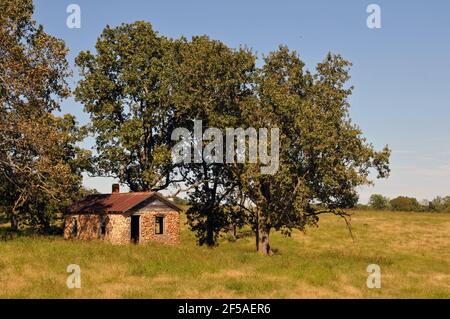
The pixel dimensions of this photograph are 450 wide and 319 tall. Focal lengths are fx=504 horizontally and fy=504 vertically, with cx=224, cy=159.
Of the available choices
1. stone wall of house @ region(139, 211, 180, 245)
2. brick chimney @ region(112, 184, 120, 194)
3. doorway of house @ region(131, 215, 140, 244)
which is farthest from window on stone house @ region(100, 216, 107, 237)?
brick chimney @ region(112, 184, 120, 194)

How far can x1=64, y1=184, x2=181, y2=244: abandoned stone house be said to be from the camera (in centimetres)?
4278

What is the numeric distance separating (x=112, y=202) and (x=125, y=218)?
12.2ft

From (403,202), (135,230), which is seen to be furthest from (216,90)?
(403,202)

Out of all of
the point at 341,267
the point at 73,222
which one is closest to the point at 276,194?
the point at 341,267

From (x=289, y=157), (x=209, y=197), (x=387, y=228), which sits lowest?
(x=387, y=228)

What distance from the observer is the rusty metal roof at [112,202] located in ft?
141

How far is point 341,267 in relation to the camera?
90.1 feet

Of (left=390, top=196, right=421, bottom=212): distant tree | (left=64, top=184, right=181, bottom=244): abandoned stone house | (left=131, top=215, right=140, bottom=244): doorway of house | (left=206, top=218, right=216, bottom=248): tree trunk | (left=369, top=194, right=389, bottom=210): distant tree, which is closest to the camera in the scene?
(left=64, top=184, right=181, bottom=244): abandoned stone house

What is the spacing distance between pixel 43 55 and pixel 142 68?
13.4m

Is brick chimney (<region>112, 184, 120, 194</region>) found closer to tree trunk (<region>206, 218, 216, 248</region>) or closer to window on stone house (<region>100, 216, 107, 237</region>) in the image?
window on stone house (<region>100, 216, 107, 237</region>)

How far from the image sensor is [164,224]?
1785 inches

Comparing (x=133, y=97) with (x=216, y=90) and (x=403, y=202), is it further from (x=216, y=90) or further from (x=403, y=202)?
(x=403, y=202)
